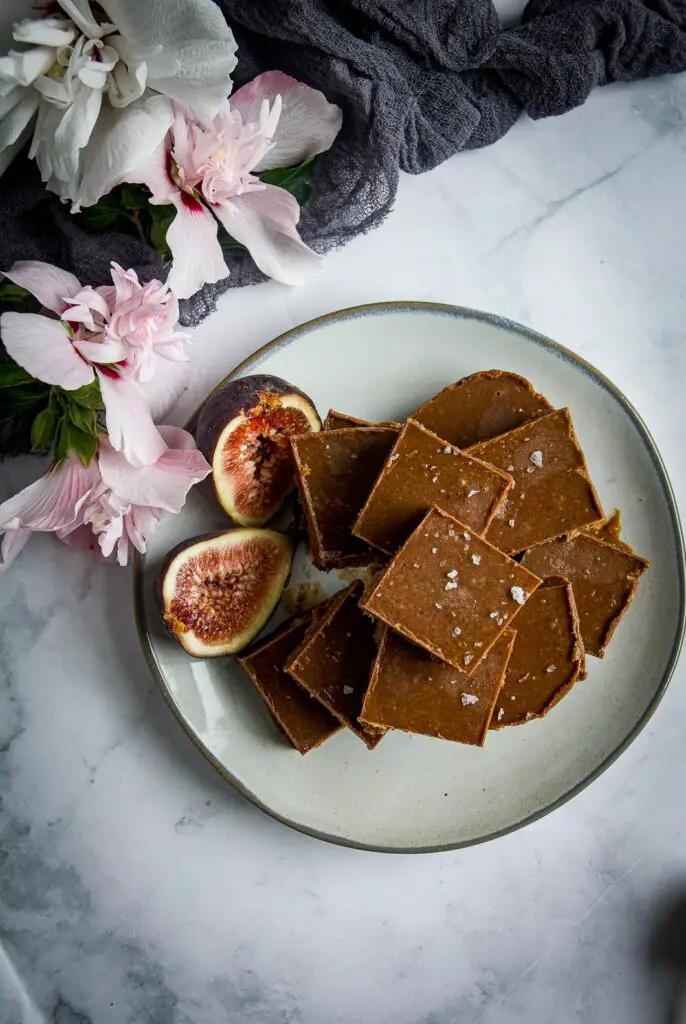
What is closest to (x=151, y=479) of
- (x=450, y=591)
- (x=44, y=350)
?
(x=44, y=350)

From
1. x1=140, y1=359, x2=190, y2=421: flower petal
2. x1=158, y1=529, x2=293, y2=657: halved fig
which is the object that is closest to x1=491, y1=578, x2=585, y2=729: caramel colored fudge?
x1=158, y1=529, x2=293, y2=657: halved fig

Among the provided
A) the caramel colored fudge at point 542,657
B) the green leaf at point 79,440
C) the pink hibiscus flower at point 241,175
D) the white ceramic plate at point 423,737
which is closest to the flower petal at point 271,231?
the pink hibiscus flower at point 241,175

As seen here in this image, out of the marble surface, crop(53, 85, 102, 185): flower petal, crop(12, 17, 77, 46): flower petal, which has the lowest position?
the marble surface

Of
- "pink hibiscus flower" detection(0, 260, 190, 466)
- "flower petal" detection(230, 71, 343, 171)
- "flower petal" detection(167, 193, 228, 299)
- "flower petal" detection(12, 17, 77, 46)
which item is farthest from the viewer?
"flower petal" detection(230, 71, 343, 171)

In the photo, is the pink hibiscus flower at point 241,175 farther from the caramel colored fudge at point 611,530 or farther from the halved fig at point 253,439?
the caramel colored fudge at point 611,530

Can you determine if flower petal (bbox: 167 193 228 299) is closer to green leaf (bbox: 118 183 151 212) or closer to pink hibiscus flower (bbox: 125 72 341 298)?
pink hibiscus flower (bbox: 125 72 341 298)

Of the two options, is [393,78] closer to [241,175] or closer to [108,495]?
[241,175]
